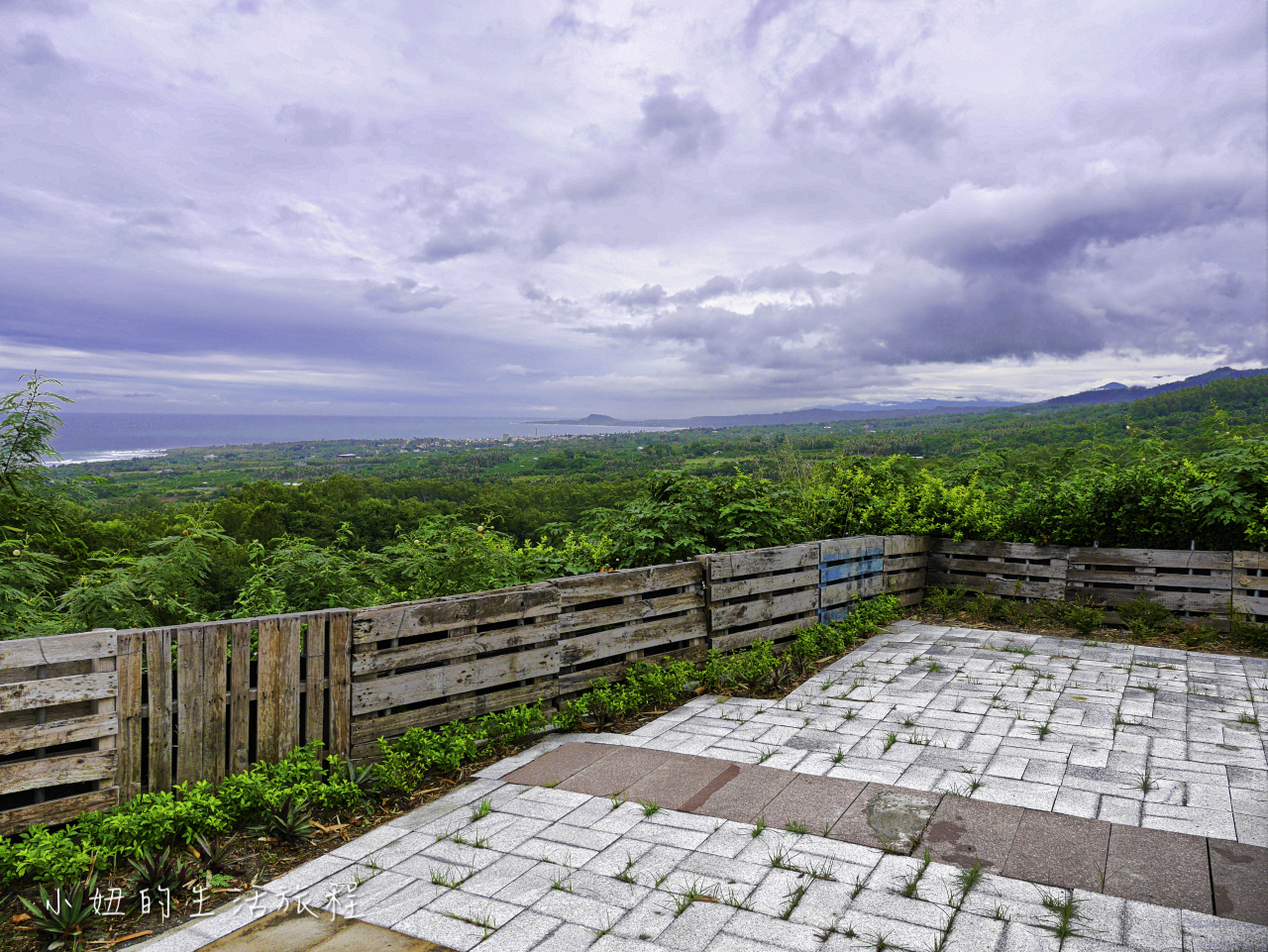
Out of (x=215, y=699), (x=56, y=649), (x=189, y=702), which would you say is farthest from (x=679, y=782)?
(x=56, y=649)

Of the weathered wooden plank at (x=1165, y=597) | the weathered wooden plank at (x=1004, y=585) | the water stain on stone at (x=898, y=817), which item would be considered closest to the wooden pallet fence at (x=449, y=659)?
the water stain on stone at (x=898, y=817)

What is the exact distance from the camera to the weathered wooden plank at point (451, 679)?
14.4ft

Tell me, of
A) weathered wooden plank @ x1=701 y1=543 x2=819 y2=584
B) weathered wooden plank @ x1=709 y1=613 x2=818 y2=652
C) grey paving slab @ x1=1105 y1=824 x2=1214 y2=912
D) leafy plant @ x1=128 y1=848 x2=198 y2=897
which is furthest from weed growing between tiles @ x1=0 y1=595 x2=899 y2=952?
grey paving slab @ x1=1105 y1=824 x2=1214 y2=912

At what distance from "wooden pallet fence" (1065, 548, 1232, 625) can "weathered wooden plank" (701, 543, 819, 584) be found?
343cm

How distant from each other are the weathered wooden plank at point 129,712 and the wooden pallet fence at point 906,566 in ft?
25.0

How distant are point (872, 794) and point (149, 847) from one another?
369cm

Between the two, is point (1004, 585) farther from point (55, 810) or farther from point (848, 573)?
point (55, 810)

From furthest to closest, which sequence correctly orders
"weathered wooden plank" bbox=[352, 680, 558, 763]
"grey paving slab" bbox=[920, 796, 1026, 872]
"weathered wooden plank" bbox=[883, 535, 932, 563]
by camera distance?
"weathered wooden plank" bbox=[883, 535, 932, 563] → "weathered wooden plank" bbox=[352, 680, 558, 763] → "grey paving slab" bbox=[920, 796, 1026, 872]

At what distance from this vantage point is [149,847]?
133 inches

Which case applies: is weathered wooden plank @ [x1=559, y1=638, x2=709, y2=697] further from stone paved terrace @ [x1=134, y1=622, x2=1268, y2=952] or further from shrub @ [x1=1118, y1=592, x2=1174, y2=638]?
shrub @ [x1=1118, y1=592, x2=1174, y2=638]

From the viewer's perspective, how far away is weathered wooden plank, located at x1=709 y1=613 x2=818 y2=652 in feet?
21.9

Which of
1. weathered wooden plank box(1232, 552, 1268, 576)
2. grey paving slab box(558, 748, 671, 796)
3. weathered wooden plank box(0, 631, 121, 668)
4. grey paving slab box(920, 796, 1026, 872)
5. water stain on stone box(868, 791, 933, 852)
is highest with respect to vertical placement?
weathered wooden plank box(0, 631, 121, 668)

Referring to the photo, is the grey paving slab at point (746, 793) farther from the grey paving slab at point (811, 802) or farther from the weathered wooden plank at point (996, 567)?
the weathered wooden plank at point (996, 567)

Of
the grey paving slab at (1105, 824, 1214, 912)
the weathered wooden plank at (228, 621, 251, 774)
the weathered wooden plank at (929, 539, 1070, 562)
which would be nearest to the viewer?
the grey paving slab at (1105, 824, 1214, 912)
